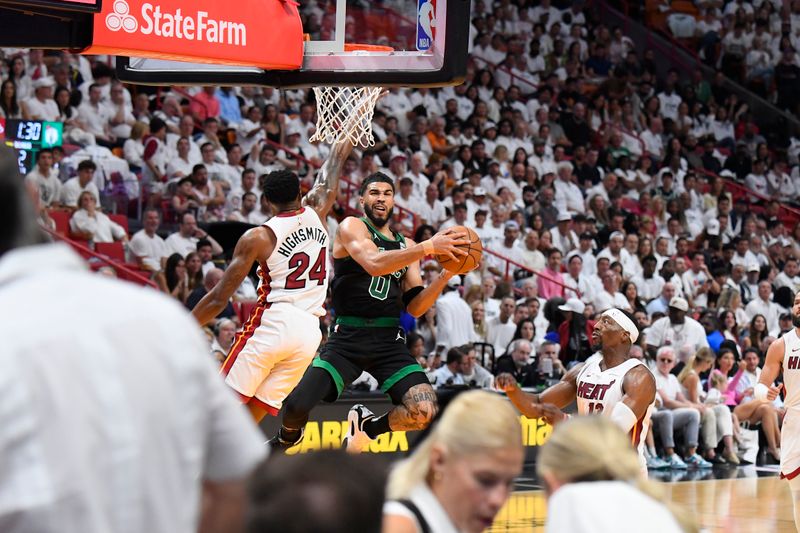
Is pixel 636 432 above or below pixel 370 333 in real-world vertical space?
below

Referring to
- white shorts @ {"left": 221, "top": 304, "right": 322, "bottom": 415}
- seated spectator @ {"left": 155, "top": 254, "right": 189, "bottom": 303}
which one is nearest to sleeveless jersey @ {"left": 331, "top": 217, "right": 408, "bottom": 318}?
white shorts @ {"left": 221, "top": 304, "right": 322, "bottom": 415}

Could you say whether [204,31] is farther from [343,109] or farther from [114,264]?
[114,264]

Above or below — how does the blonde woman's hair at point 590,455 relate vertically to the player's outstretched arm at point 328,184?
below

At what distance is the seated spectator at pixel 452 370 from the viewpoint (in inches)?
509

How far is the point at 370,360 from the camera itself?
318 inches

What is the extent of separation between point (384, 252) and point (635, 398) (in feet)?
6.19

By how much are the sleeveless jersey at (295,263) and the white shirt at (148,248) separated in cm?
533

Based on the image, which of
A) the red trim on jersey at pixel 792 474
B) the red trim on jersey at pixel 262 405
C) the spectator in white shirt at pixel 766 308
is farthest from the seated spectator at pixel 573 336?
the red trim on jersey at pixel 262 405

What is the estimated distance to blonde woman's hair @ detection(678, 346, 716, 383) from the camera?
1451 centimetres

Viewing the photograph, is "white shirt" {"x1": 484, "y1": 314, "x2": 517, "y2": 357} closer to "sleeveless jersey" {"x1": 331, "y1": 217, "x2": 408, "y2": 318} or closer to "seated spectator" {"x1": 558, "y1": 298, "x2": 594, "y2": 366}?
"seated spectator" {"x1": 558, "y1": 298, "x2": 594, "y2": 366}

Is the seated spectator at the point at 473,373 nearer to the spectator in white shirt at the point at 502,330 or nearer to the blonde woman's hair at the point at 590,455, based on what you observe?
the spectator in white shirt at the point at 502,330

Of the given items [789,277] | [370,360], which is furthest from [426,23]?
[789,277]

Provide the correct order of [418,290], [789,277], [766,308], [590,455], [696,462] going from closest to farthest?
[590,455] < [418,290] < [696,462] < [766,308] < [789,277]

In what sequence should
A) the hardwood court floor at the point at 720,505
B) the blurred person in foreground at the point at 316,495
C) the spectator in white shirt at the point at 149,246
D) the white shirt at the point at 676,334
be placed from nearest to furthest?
1. the blurred person in foreground at the point at 316,495
2. the hardwood court floor at the point at 720,505
3. the spectator in white shirt at the point at 149,246
4. the white shirt at the point at 676,334
